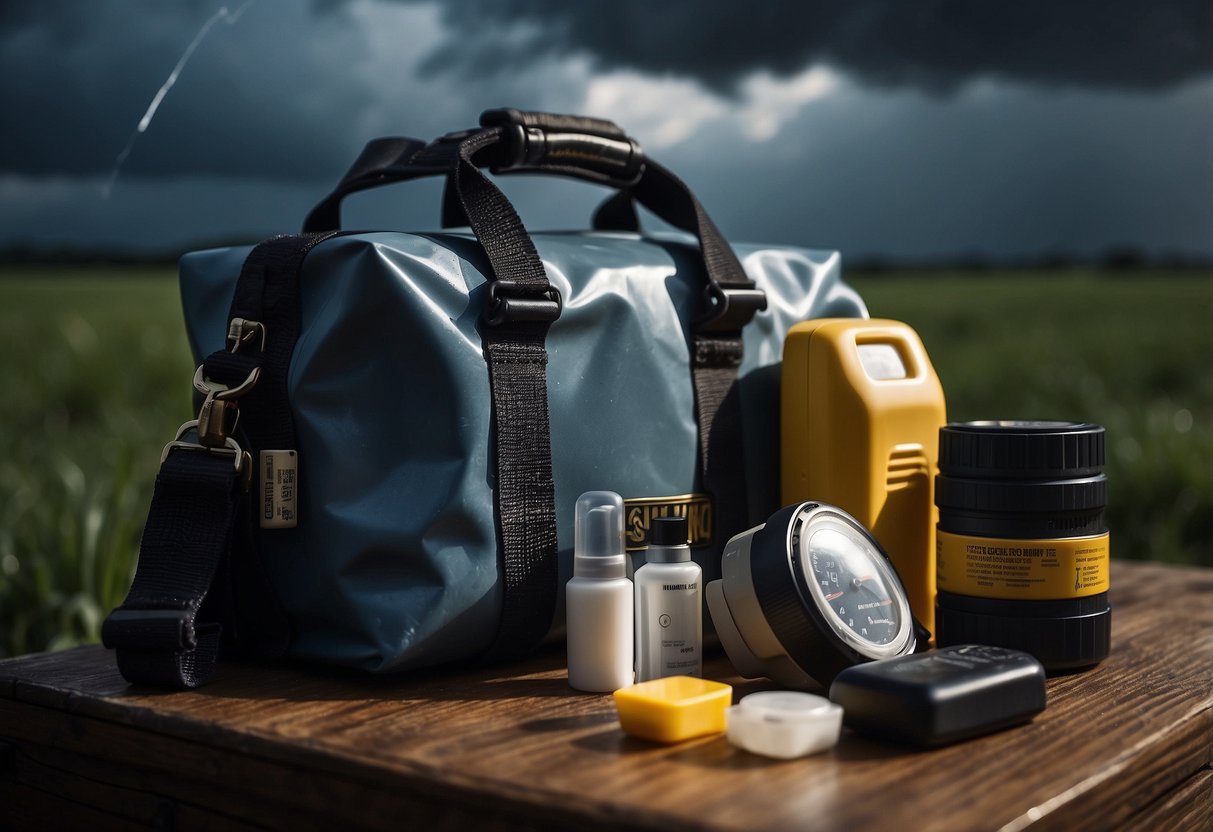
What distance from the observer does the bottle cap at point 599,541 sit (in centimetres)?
116

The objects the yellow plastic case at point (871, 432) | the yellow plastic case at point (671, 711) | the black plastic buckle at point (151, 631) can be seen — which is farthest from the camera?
the yellow plastic case at point (871, 432)

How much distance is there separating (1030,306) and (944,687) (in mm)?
7271

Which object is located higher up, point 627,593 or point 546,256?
point 546,256

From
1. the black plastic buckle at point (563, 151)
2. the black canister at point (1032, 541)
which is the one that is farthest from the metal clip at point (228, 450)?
the black canister at point (1032, 541)

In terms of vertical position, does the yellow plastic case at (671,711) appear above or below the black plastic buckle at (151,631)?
below

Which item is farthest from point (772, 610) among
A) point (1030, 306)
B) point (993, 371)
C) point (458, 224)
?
point (1030, 306)

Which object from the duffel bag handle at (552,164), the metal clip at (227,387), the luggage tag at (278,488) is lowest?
the luggage tag at (278,488)

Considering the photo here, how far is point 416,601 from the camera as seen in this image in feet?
3.76

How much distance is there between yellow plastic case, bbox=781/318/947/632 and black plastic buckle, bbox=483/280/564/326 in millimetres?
341

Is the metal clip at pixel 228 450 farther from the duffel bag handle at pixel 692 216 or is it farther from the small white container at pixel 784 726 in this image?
the small white container at pixel 784 726

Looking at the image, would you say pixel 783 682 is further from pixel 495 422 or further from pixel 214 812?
pixel 214 812

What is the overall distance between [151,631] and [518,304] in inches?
19.3

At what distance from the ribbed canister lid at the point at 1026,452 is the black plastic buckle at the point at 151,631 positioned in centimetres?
82

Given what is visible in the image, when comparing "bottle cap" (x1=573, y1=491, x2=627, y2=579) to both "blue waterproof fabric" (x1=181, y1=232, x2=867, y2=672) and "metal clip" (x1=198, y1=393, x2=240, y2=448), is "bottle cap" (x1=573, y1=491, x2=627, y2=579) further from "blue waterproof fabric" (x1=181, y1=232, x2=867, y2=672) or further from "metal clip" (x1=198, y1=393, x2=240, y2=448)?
"metal clip" (x1=198, y1=393, x2=240, y2=448)
